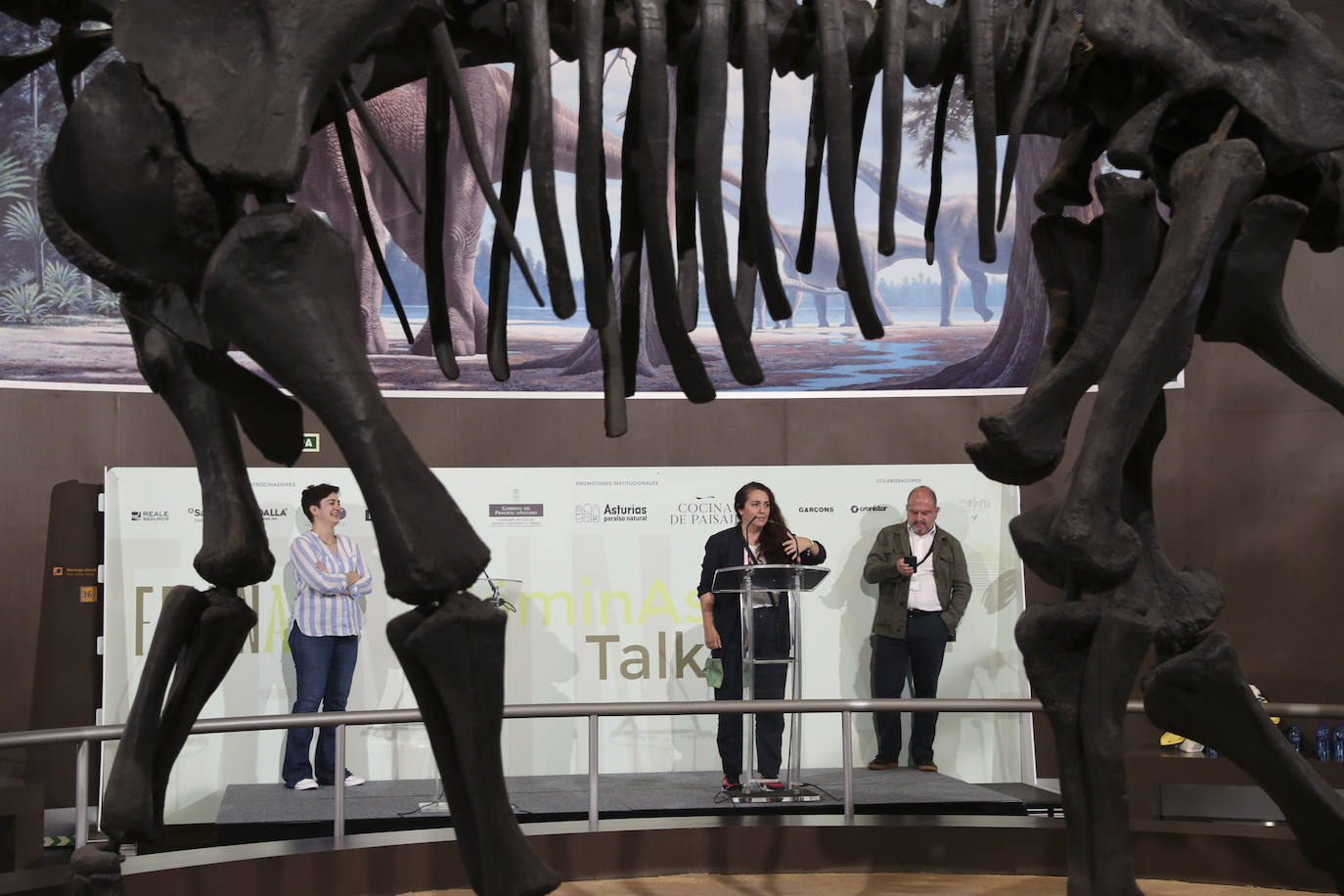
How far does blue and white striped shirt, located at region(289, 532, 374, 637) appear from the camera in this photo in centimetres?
754

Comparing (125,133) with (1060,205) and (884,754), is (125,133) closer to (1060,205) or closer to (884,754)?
(1060,205)

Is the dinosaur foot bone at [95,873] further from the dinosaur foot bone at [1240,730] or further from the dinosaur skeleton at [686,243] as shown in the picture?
the dinosaur foot bone at [1240,730]

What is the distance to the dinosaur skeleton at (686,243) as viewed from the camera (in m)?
2.74

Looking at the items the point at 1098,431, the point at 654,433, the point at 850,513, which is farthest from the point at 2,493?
the point at 1098,431

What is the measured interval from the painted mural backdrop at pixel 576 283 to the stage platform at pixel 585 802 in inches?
136

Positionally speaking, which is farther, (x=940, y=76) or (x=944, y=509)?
(x=944, y=509)

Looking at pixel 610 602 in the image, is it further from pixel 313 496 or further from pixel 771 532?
pixel 313 496

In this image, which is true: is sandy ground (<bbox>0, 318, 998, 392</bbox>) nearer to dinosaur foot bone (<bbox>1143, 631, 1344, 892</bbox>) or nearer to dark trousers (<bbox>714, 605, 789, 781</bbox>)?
dark trousers (<bbox>714, 605, 789, 781</bbox>)

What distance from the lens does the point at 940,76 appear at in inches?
153

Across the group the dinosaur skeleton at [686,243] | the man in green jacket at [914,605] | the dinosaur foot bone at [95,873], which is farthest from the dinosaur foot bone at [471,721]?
the man in green jacket at [914,605]

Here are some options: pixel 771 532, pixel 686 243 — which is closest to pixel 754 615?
pixel 771 532

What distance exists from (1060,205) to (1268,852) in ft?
8.83

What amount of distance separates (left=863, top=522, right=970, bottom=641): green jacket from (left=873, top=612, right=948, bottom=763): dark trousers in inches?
3.0

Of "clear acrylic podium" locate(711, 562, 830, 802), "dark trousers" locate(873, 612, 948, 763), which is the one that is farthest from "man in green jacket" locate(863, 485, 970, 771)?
"clear acrylic podium" locate(711, 562, 830, 802)
